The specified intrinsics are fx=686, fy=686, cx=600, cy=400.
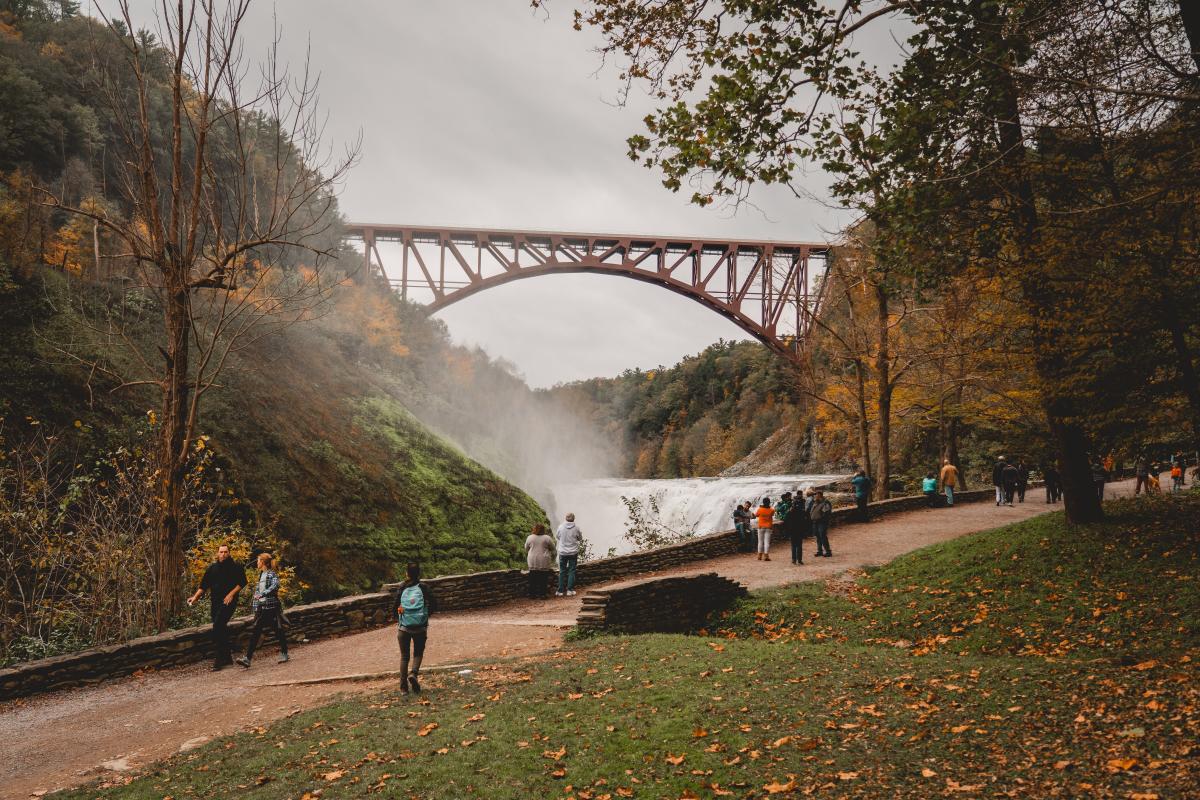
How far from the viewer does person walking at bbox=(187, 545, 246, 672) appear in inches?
341

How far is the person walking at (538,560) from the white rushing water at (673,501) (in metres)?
10.4

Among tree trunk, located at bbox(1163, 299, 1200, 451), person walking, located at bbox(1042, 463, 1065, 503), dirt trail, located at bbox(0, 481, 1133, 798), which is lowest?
dirt trail, located at bbox(0, 481, 1133, 798)

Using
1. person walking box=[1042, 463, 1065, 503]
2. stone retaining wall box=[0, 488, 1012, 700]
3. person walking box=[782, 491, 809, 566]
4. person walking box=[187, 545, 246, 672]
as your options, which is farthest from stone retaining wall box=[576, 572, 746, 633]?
person walking box=[1042, 463, 1065, 503]

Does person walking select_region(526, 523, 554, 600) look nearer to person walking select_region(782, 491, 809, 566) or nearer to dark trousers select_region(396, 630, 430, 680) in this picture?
person walking select_region(782, 491, 809, 566)

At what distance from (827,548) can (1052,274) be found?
6.99 metres

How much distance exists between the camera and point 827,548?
45.9 feet

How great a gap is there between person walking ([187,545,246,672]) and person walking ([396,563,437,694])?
3.24 metres

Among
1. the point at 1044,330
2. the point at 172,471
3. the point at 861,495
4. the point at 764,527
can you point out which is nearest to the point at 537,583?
the point at 764,527

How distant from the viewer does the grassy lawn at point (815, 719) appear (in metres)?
4.25

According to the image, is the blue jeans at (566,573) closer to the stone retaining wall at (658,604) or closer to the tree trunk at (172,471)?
the stone retaining wall at (658,604)

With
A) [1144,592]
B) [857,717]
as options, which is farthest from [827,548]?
[857,717]

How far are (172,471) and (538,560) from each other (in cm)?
584

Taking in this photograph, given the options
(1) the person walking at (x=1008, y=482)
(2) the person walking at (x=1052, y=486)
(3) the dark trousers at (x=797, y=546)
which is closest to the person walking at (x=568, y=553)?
(3) the dark trousers at (x=797, y=546)

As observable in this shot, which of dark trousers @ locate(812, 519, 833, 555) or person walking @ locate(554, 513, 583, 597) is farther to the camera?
dark trousers @ locate(812, 519, 833, 555)
